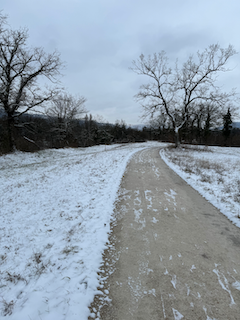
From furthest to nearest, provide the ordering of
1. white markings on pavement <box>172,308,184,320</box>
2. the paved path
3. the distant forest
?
the distant forest < the paved path < white markings on pavement <box>172,308,184,320</box>

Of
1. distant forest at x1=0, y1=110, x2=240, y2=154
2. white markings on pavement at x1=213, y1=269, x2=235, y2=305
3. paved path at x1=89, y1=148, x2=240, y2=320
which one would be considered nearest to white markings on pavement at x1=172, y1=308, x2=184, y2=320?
paved path at x1=89, y1=148, x2=240, y2=320

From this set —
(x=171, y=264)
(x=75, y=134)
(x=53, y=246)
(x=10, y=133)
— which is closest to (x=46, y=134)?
(x=75, y=134)

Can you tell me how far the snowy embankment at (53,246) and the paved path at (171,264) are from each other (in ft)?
1.18

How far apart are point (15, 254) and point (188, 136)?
4699 centimetres

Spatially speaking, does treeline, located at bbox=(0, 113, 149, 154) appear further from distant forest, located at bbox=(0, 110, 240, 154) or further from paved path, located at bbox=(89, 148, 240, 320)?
paved path, located at bbox=(89, 148, 240, 320)

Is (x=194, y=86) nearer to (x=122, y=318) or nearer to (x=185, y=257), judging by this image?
(x=185, y=257)

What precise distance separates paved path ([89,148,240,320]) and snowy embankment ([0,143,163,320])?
0.36 metres

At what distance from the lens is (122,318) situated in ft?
7.10

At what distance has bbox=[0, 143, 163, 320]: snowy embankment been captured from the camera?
2.38 m

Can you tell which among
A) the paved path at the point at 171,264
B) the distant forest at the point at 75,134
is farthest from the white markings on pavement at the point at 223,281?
the distant forest at the point at 75,134

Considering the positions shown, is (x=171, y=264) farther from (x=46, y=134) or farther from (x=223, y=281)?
(x=46, y=134)

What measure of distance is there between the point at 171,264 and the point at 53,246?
8.55 feet

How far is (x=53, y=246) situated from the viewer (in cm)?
370

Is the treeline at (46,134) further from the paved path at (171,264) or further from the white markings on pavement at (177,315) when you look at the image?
the white markings on pavement at (177,315)
